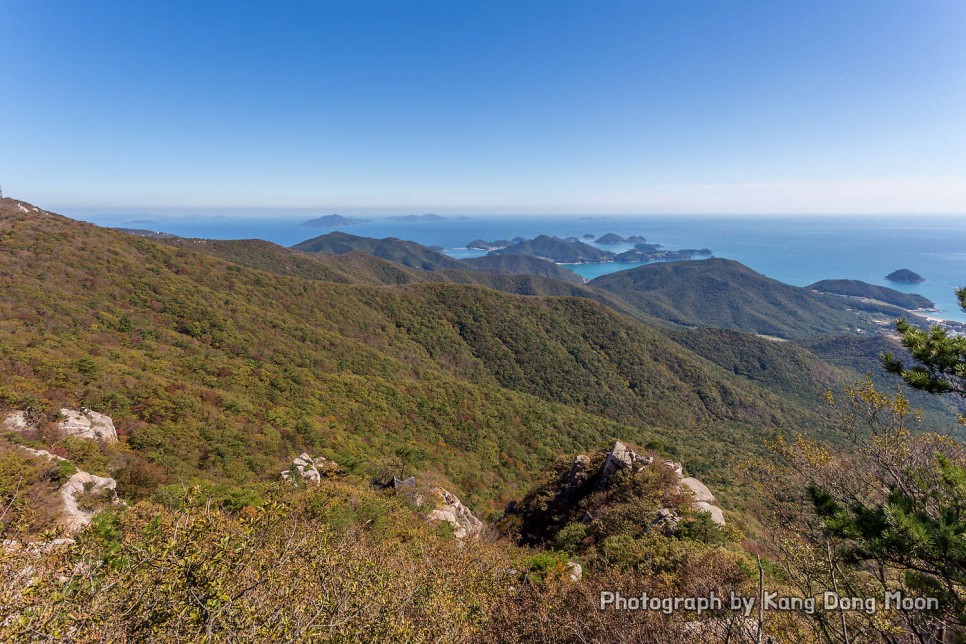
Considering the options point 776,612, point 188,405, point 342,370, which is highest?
point 776,612

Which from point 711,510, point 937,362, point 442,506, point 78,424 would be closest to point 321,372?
point 78,424

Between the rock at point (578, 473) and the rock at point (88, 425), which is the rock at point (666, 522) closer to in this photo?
the rock at point (578, 473)

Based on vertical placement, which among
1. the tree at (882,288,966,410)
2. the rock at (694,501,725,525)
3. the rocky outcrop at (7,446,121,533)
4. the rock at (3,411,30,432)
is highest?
the tree at (882,288,966,410)

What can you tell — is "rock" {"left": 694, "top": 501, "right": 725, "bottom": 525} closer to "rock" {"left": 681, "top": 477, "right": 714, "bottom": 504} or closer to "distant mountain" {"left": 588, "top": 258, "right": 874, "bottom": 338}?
"rock" {"left": 681, "top": 477, "right": 714, "bottom": 504}

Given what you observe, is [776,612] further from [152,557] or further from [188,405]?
[188,405]

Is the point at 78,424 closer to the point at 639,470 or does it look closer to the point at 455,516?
the point at 455,516

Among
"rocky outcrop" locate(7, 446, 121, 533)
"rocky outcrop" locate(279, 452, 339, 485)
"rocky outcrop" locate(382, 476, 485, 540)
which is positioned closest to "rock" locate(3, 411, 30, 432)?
"rocky outcrop" locate(7, 446, 121, 533)

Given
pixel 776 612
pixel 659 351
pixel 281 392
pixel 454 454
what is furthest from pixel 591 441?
pixel 659 351
